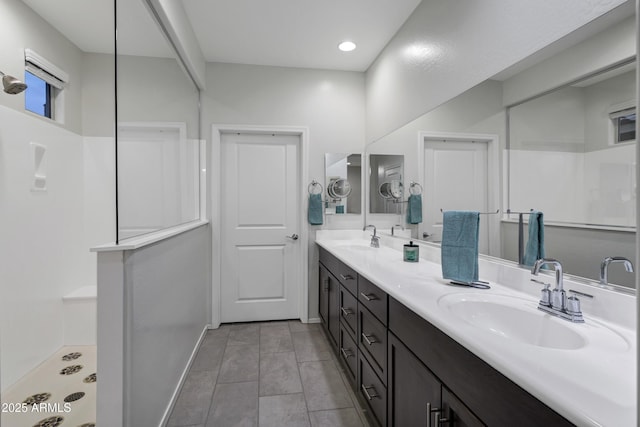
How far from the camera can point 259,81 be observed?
317 centimetres

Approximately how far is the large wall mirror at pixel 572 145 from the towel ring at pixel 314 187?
182 cm

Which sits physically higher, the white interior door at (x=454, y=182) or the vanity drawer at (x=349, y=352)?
the white interior door at (x=454, y=182)

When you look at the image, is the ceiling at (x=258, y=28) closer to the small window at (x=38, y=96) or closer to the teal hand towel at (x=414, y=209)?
the small window at (x=38, y=96)

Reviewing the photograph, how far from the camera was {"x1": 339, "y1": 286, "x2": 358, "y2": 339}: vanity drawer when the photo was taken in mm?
1965

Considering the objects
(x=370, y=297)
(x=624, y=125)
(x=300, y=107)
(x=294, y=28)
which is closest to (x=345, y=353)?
(x=370, y=297)

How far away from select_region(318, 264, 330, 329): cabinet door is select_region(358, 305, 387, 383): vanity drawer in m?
0.96

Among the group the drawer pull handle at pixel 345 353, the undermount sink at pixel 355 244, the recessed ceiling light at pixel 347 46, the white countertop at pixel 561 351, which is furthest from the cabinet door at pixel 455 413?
the recessed ceiling light at pixel 347 46

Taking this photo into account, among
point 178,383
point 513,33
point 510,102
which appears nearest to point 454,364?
point 510,102

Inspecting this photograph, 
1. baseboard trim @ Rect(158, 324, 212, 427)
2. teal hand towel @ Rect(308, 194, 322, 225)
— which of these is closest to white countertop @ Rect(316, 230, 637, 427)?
baseboard trim @ Rect(158, 324, 212, 427)

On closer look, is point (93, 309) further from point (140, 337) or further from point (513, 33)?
point (513, 33)

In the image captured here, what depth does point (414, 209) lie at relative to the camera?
235 cm

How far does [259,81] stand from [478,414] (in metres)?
3.18

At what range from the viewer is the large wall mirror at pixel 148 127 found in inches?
55.8

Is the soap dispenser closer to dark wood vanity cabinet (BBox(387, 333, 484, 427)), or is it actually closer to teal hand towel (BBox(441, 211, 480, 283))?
teal hand towel (BBox(441, 211, 480, 283))
